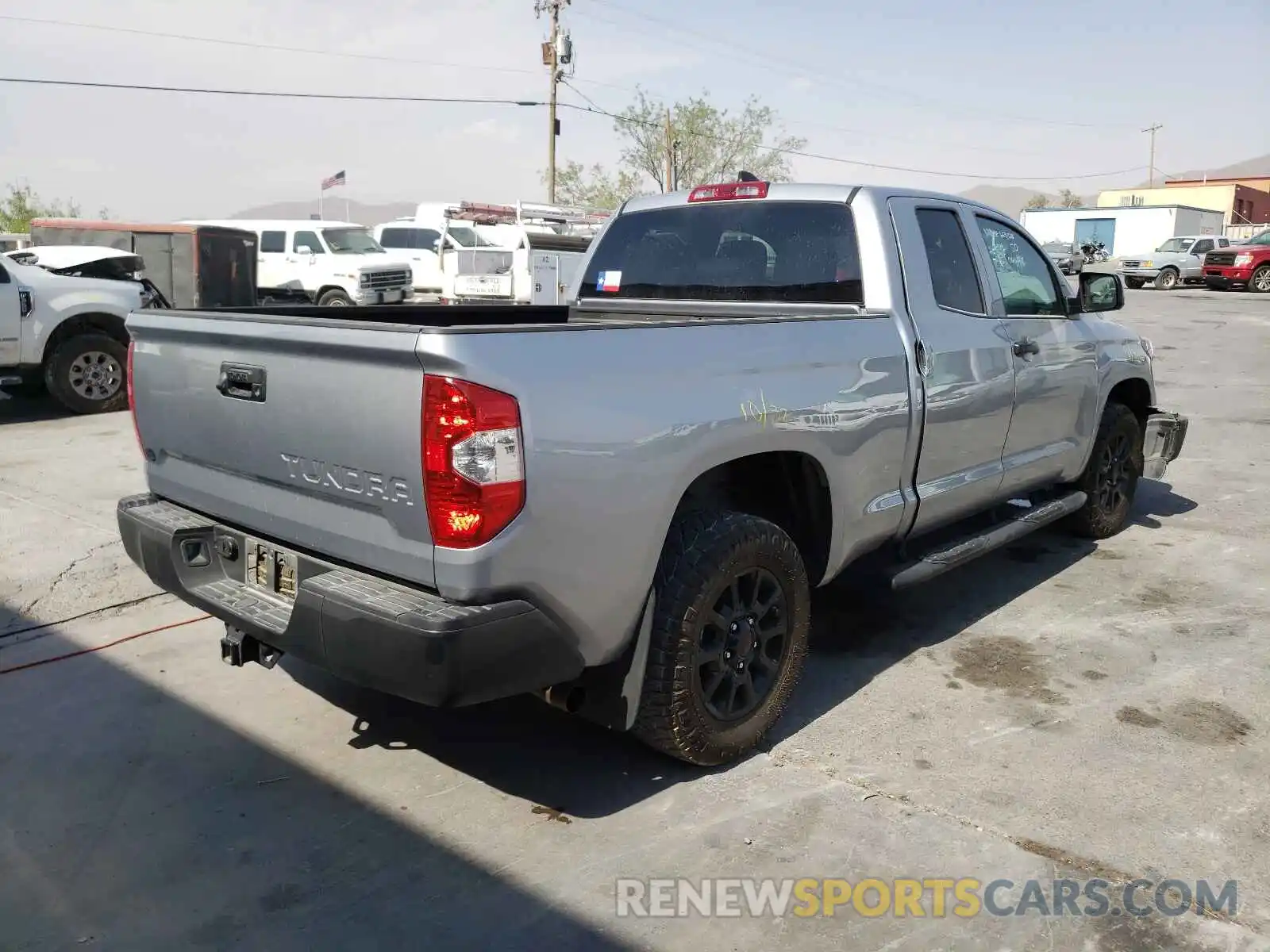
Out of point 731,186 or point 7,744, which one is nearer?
point 7,744

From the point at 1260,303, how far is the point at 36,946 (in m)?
29.0

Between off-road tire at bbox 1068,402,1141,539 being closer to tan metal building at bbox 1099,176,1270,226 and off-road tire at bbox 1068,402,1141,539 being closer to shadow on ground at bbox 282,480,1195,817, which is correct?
shadow on ground at bbox 282,480,1195,817

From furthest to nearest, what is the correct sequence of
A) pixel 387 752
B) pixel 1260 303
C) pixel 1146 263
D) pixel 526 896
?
pixel 1146 263
pixel 1260 303
pixel 387 752
pixel 526 896

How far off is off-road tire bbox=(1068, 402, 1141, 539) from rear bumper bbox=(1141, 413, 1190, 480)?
5 centimetres

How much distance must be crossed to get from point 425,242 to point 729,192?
64.6 feet

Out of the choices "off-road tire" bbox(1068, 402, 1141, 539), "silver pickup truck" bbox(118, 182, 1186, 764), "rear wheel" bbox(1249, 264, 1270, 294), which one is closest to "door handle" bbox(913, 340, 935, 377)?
"silver pickup truck" bbox(118, 182, 1186, 764)

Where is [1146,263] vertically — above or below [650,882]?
above

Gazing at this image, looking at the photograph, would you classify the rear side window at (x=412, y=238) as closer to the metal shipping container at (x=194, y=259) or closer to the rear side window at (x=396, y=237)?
the rear side window at (x=396, y=237)

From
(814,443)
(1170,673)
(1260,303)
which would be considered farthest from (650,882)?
(1260,303)

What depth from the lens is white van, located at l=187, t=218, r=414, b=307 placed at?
18234 millimetres

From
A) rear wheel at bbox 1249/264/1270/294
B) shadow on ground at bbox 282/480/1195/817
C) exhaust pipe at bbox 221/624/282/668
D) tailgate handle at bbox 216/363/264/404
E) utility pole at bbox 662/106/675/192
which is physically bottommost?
shadow on ground at bbox 282/480/1195/817

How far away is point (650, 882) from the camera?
2.93 m

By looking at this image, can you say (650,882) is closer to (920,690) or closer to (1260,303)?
(920,690)


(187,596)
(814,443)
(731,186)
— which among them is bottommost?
(187,596)
